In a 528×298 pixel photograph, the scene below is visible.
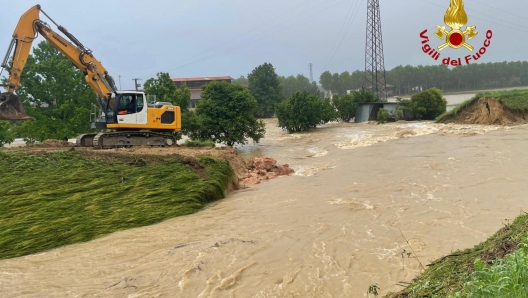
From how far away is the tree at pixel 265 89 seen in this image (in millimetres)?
60625

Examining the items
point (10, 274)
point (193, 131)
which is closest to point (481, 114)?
point (193, 131)

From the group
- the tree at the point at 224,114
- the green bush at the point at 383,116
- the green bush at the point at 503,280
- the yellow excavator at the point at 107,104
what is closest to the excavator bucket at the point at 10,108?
the yellow excavator at the point at 107,104

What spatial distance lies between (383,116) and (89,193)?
108 ft

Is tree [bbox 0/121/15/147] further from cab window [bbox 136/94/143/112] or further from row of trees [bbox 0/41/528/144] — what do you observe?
cab window [bbox 136/94/143/112]

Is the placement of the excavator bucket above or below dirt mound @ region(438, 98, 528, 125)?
above

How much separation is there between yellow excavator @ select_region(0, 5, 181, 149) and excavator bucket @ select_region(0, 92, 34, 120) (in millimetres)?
1087

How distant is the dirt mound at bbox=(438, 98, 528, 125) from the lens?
2745 cm

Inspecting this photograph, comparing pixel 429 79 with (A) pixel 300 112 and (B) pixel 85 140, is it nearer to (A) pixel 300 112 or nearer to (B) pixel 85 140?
(A) pixel 300 112

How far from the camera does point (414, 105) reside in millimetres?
37438

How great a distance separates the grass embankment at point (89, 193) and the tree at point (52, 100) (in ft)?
29.5

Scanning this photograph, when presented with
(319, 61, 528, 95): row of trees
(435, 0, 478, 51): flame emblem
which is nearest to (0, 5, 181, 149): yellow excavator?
(435, 0, 478, 51): flame emblem

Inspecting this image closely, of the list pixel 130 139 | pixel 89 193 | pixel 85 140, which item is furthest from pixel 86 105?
pixel 89 193

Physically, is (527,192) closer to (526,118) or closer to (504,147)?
(504,147)

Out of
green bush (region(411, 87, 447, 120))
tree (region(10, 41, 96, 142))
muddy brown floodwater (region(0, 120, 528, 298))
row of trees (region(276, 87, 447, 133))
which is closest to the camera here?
muddy brown floodwater (region(0, 120, 528, 298))
